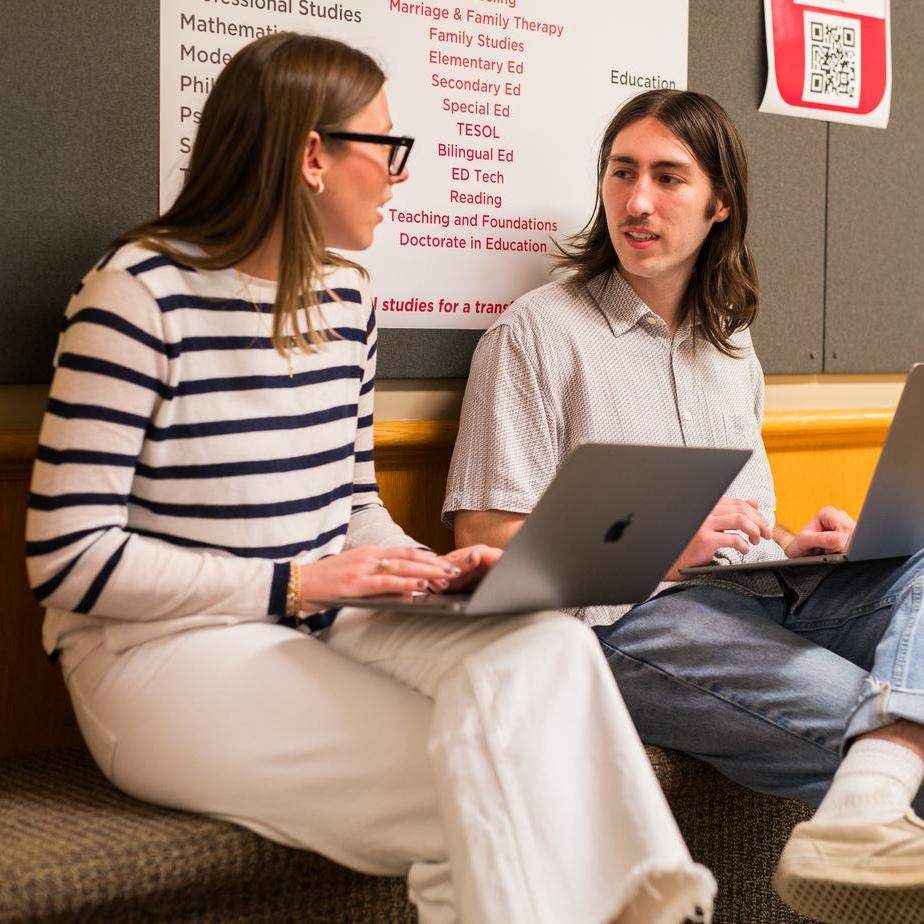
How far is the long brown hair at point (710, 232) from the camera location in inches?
75.4

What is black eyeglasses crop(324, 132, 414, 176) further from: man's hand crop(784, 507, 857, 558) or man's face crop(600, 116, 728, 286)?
man's hand crop(784, 507, 857, 558)

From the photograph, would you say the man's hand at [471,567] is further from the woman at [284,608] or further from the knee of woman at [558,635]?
the knee of woman at [558,635]

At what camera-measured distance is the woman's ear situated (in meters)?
1.38

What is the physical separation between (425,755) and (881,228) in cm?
171

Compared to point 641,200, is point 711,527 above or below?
below

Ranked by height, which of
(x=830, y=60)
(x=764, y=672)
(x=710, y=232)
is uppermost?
(x=830, y=60)

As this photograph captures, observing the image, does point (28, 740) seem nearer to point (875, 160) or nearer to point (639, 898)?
point (639, 898)

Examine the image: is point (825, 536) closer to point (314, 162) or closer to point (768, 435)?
point (768, 435)

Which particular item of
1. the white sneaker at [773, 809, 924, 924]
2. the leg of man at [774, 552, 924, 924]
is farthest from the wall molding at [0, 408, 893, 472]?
the white sneaker at [773, 809, 924, 924]

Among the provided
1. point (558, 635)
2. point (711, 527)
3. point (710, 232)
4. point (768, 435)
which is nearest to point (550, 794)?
point (558, 635)

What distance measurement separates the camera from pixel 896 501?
5.18 feet

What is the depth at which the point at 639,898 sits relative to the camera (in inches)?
44.3

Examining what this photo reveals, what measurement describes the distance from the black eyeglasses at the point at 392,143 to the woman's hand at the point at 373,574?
47 cm

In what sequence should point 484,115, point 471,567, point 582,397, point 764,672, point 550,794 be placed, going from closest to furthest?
1. point 550,794
2. point 471,567
3. point 764,672
4. point 582,397
5. point 484,115
